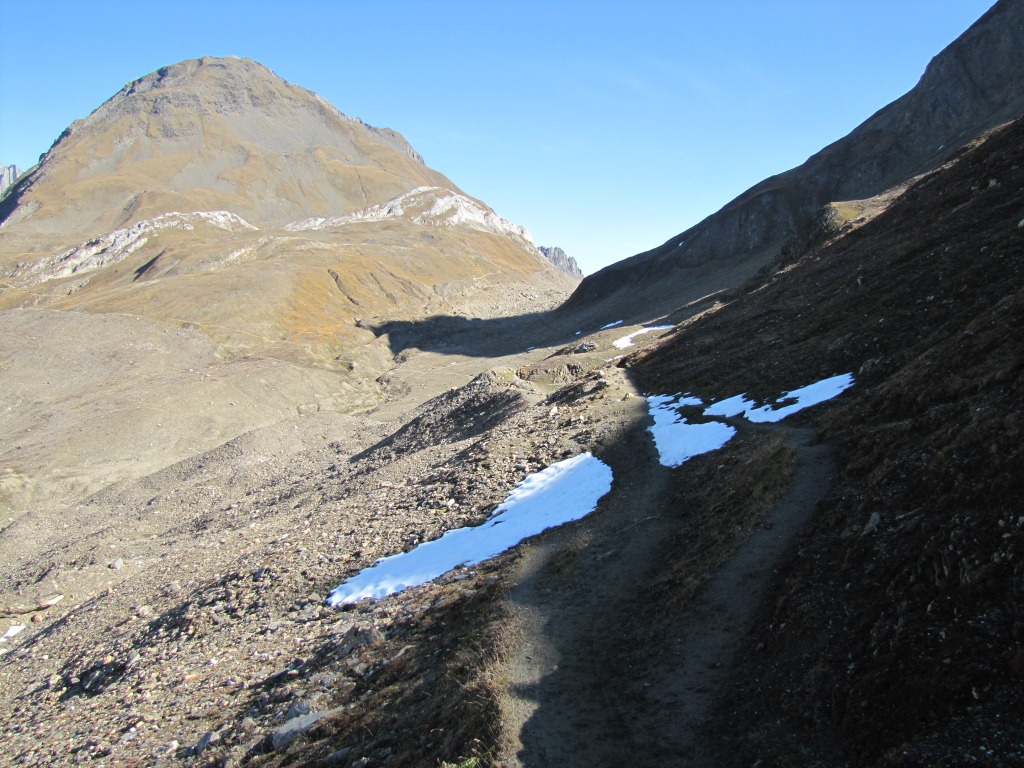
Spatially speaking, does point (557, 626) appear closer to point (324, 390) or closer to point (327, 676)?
point (327, 676)

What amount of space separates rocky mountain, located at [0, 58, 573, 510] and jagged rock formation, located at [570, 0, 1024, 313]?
158 ft

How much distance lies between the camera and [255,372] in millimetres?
68750

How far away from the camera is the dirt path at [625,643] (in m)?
8.36

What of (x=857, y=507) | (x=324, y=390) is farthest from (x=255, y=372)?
(x=857, y=507)

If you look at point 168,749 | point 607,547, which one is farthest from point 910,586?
point 168,749

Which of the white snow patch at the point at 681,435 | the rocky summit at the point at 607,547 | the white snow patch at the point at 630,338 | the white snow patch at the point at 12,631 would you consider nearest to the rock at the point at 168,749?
the rocky summit at the point at 607,547

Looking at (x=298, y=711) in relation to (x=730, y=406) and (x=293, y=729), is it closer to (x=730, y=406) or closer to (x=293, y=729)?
(x=293, y=729)

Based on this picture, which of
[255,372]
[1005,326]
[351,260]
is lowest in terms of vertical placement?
[1005,326]

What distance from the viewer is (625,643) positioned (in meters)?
10.9

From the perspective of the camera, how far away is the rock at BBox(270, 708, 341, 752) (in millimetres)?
11914

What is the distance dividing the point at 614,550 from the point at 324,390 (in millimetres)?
62164

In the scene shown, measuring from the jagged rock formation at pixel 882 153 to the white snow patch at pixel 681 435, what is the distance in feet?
166

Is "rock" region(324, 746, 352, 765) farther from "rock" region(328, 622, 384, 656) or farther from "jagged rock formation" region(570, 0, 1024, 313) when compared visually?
"jagged rock formation" region(570, 0, 1024, 313)

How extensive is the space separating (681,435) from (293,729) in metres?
15.6
